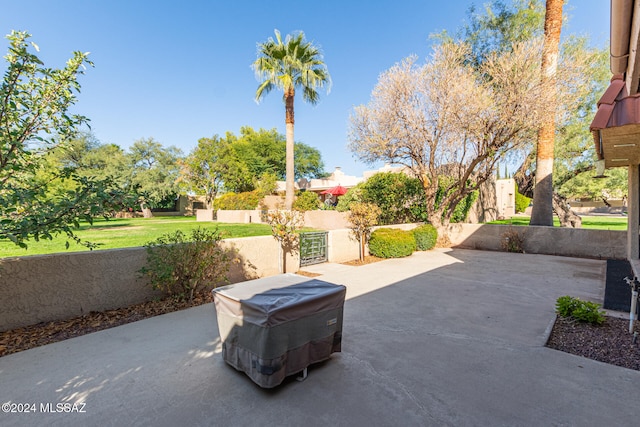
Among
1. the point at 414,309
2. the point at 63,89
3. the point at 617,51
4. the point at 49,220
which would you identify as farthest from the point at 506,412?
the point at 63,89

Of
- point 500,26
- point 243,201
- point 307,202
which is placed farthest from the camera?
point 243,201

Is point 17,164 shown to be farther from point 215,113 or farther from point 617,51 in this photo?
point 215,113

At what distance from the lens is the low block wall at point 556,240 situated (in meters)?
9.06

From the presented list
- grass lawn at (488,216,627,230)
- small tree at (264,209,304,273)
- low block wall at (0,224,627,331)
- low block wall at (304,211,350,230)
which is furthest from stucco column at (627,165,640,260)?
low block wall at (304,211,350,230)

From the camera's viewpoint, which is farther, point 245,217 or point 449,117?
point 245,217

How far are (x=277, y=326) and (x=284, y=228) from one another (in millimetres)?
4644

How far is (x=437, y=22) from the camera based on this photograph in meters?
14.1

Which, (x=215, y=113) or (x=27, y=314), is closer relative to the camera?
(x=27, y=314)

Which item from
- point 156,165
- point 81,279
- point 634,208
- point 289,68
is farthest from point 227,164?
point 634,208

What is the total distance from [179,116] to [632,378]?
26.7 metres

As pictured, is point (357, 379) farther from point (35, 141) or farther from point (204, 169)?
point (204, 169)

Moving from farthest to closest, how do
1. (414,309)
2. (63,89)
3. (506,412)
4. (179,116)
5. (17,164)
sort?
(179,116), (414,309), (63,89), (17,164), (506,412)

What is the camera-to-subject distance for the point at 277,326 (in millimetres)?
2400

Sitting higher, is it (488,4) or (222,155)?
(488,4)
